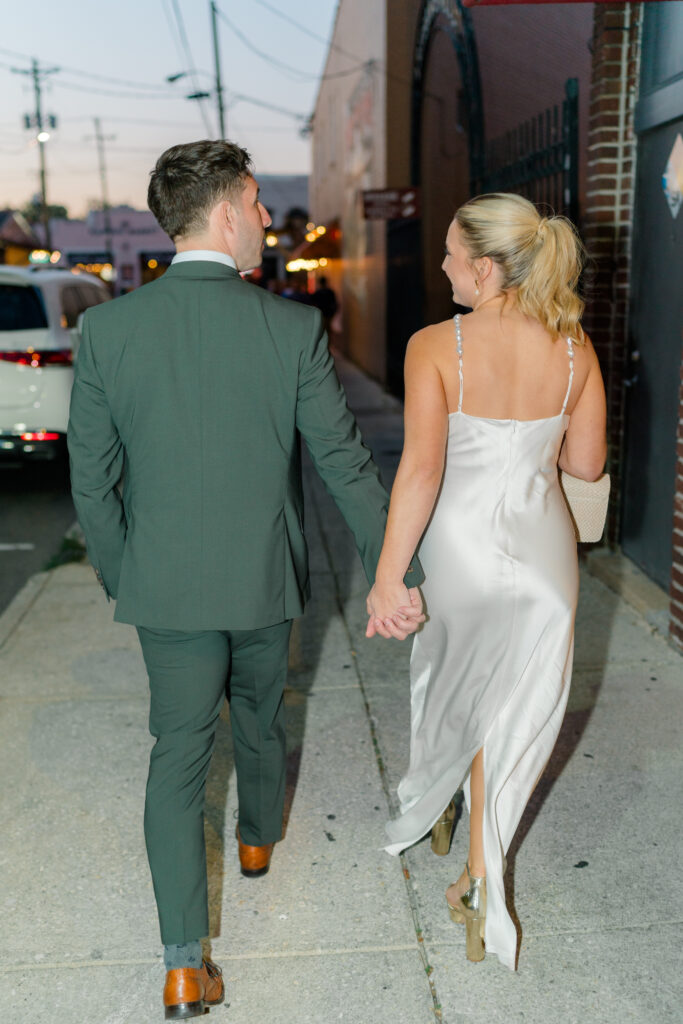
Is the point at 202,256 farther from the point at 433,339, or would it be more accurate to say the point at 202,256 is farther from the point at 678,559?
the point at 678,559

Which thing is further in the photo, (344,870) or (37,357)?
(37,357)

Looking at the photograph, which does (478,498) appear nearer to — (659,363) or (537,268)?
(537,268)

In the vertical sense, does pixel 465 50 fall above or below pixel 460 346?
above

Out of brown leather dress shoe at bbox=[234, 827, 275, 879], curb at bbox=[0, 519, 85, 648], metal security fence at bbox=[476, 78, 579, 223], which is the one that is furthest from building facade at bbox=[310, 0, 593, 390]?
brown leather dress shoe at bbox=[234, 827, 275, 879]

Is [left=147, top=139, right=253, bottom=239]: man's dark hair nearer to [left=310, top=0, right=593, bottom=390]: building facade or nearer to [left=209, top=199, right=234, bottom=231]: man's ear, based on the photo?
[left=209, top=199, right=234, bottom=231]: man's ear

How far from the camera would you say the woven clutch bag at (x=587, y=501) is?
9.25 ft

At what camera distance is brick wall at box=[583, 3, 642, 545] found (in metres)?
5.68

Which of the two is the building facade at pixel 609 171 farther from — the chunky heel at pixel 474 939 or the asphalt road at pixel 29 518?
the asphalt road at pixel 29 518

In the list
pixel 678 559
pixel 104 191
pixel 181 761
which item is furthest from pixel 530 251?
pixel 104 191

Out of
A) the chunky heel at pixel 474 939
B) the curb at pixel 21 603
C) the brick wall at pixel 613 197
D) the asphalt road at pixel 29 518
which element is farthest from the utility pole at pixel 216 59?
the chunky heel at pixel 474 939

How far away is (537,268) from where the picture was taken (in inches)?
94.3

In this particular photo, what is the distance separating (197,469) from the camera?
241 centimetres

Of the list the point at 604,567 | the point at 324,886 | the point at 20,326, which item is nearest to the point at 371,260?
the point at 20,326

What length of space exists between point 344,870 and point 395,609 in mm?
1040
